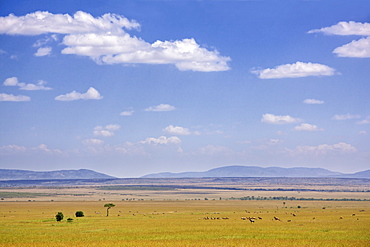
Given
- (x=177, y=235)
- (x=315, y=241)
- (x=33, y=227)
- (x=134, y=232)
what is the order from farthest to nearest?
(x=33, y=227), (x=134, y=232), (x=177, y=235), (x=315, y=241)

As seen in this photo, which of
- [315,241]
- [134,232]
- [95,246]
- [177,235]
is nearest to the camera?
[95,246]

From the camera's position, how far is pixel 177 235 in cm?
6091

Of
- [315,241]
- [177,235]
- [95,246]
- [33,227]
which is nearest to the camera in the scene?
[95,246]

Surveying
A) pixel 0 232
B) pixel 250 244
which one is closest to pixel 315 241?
pixel 250 244

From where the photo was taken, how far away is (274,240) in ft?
179

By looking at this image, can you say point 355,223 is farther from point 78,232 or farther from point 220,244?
point 78,232

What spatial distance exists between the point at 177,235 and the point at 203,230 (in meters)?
6.58

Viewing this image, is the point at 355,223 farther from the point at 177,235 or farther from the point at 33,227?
the point at 33,227

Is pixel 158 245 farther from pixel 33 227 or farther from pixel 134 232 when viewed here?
pixel 33 227

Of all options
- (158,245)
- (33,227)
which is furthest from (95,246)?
(33,227)

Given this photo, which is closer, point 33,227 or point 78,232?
point 78,232

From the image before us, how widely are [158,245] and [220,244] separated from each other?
5.71 m

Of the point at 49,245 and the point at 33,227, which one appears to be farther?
the point at 33,227

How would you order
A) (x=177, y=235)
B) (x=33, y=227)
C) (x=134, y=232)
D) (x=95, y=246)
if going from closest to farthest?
(x=95, y=246)
(x=177, y=235)
(x=134, y=232)
(x=33, y=227)
